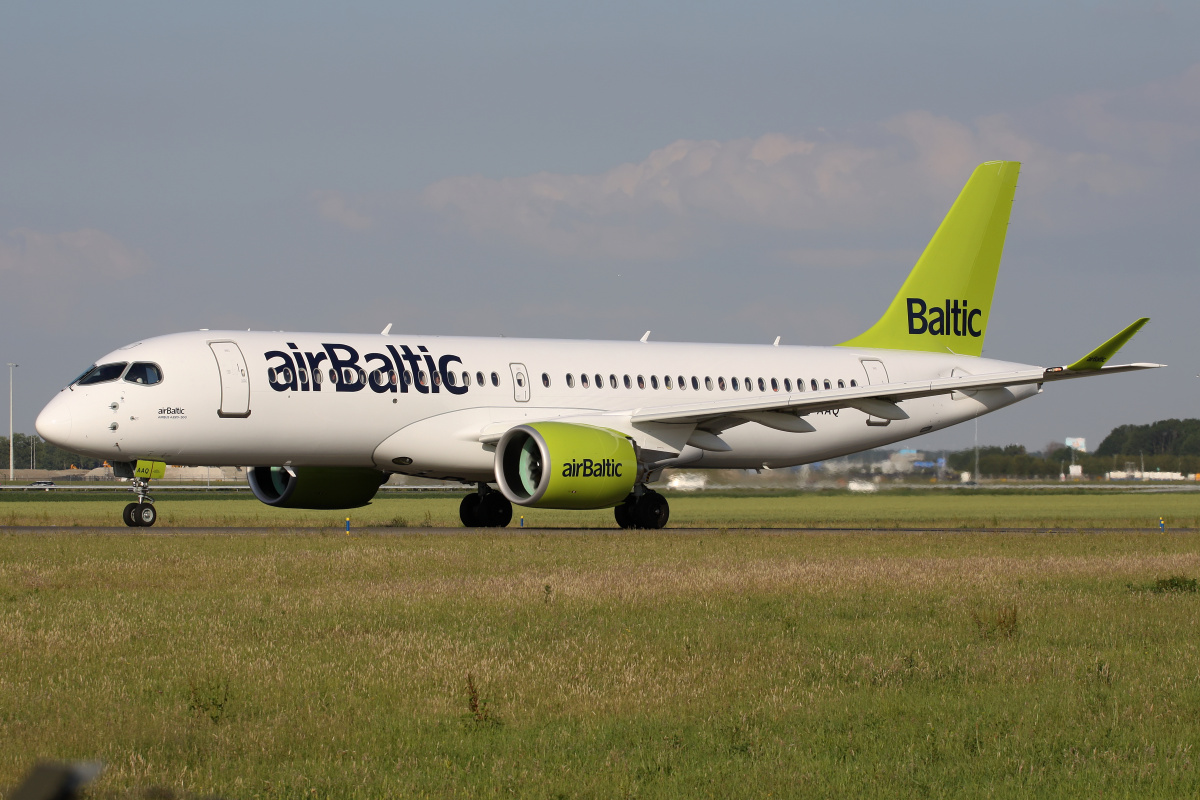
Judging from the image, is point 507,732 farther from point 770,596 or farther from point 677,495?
point 677,495

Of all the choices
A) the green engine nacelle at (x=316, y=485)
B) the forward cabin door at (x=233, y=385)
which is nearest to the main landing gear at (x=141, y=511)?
the forward cabin door at (x=233, y=385)

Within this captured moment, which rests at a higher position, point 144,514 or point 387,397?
point 387,397

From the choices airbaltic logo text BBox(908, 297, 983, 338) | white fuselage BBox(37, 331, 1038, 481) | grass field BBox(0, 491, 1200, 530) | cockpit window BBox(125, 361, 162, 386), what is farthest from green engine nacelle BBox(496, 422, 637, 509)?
airbaltic logo text BBox(908, 297, 983, 338)

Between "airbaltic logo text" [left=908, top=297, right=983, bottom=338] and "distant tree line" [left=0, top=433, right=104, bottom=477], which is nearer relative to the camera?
"airbaltic logo text" [left=908, top=297, right=983, bottom=338]

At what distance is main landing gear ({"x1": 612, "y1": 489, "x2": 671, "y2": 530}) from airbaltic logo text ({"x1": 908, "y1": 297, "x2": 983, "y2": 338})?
974 centimetres

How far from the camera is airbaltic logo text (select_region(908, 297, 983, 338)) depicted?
33.4m

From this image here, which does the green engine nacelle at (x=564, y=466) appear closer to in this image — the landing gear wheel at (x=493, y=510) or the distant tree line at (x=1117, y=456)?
the landing gear wheel at (x=493, y=510)

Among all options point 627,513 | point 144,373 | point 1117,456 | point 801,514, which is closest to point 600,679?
point 144,373

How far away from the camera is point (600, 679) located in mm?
8883

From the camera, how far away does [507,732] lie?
24.7 ft

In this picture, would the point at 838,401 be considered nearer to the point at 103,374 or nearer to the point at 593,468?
the point at 593,468

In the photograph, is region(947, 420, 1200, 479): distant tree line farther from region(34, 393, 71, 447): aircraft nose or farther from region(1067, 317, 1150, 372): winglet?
region(34, 393, 71, 447): aircraft nose

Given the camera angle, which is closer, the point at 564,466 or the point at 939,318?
the point at 564,466

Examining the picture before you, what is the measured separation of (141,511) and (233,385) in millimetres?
3094
